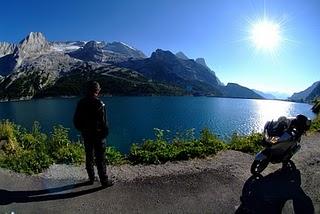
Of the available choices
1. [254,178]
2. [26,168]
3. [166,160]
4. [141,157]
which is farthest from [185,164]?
[26,168]

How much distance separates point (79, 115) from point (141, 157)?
10.7ft

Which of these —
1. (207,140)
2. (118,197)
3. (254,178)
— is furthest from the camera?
(207,140)

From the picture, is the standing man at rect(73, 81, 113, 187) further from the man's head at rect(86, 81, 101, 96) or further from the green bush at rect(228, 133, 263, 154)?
the green bush at rect(228, 133, 263, 154)

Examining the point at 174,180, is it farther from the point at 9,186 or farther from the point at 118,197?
the point at 9,186

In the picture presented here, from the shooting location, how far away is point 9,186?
848 cm

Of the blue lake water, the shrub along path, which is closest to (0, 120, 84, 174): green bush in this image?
the shrub along path

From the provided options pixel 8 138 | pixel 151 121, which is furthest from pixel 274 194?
pixel 151 121

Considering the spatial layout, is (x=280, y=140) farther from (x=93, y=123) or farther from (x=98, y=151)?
(x=93, y=123)

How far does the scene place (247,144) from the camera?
43.1 feet

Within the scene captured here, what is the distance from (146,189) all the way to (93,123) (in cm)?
204

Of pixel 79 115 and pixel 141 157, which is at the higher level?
pixel 79 115

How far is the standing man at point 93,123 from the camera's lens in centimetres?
823

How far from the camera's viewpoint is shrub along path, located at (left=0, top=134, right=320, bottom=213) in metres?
7.24

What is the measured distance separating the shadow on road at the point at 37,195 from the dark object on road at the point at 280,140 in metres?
4.23
